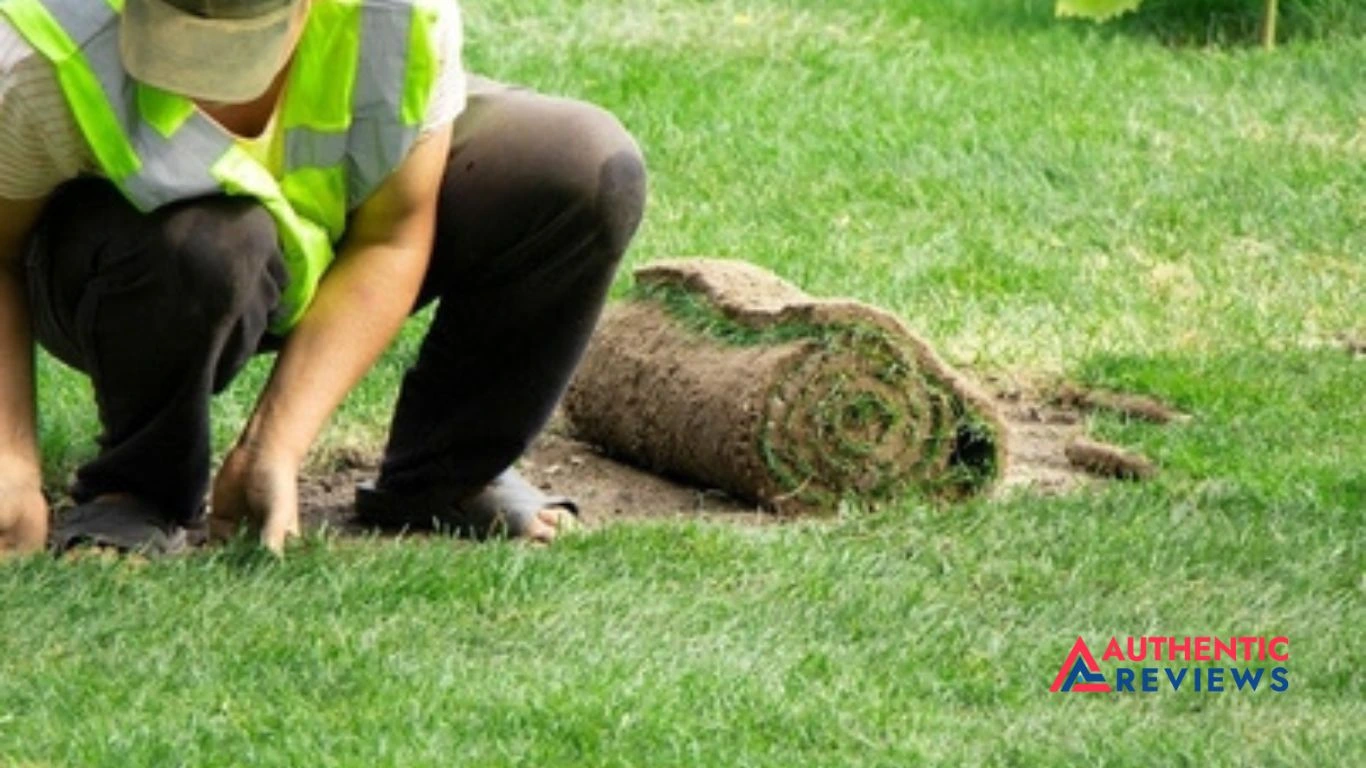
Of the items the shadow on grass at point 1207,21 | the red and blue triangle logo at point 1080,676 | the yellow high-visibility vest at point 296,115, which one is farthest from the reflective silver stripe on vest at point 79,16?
the shadow on grass at point 1207,21

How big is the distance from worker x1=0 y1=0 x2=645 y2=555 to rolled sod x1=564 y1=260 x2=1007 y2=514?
404mm

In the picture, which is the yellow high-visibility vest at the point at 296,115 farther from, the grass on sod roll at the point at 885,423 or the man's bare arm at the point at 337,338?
the grass on sod roll at the point at 885,423

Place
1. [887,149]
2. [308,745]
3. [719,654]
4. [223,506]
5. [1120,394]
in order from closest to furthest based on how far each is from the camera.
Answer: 1. [308,745]
2. [719,654]
3. [223,506]
4. [1120,394]
5. [887,149]

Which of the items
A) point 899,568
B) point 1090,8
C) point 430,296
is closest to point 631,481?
point 430,296

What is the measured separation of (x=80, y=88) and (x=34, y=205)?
0.27m

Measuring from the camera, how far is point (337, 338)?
5.13 meters

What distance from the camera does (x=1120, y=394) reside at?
6.69 m

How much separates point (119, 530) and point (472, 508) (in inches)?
25.8

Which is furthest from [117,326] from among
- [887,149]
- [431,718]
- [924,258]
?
[887,149]

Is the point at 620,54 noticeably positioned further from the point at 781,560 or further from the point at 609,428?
the point at 781,560

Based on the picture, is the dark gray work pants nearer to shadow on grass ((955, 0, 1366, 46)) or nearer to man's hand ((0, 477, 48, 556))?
man's hand ((0, 477, 48, 556))

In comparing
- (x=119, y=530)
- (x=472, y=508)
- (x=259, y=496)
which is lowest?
(x=472, y=508)

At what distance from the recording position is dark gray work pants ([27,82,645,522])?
16.2 ft

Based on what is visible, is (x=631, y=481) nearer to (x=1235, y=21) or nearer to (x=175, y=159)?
(x=175, y=159)
